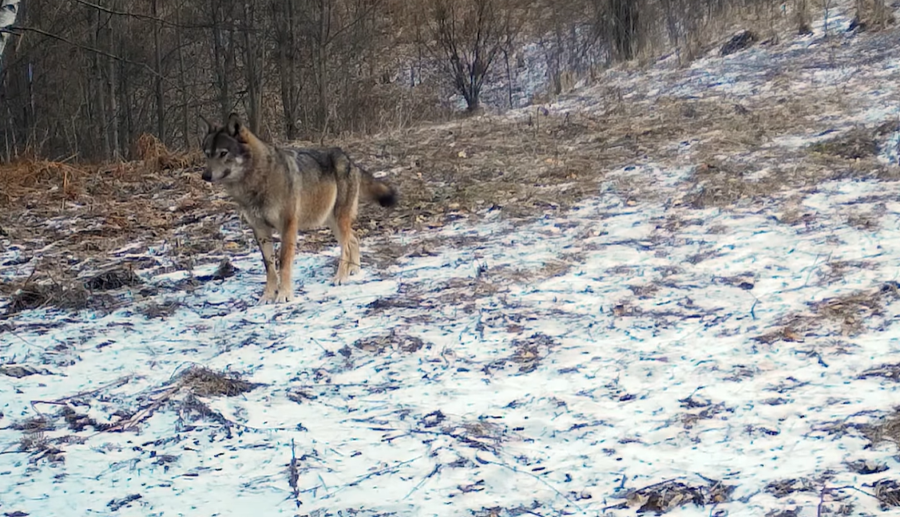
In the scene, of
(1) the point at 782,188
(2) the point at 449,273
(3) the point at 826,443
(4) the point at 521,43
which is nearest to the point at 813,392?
(3) the point at 826,443

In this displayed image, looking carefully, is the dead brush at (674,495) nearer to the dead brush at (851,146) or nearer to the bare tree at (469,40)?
the dead brush at (851,146)

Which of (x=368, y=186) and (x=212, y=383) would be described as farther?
(x=368, y=186)

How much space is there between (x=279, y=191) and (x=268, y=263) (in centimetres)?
58

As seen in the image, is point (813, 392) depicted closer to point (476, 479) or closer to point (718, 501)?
point (718, 501)

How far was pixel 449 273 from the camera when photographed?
6.80m

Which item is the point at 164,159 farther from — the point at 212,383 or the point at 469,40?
the point at 469,40

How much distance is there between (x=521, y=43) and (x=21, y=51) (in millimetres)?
14436

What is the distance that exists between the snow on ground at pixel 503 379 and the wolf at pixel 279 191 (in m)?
0.27

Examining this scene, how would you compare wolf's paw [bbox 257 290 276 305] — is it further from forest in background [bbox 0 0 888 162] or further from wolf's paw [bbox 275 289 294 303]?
forest in background [bbox 0 0 888 162]

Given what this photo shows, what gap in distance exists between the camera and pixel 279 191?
7027 mm

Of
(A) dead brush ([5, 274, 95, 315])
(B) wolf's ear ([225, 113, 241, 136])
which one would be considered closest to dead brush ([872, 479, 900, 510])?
(B) wolf's ear ([225, 113, 241, 136])

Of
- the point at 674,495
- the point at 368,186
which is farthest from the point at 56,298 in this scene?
the point at 674,495

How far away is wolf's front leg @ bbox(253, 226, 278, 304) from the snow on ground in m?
0.14

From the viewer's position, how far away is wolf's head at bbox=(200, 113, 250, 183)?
6844 millimetres
